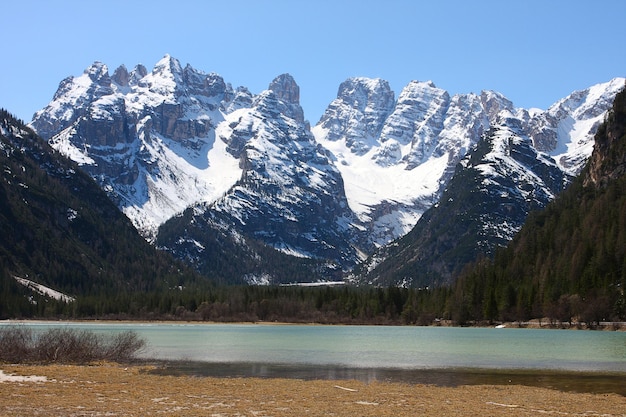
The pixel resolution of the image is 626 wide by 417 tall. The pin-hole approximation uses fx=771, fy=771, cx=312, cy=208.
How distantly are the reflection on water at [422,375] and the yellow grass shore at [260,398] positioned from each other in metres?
3.37

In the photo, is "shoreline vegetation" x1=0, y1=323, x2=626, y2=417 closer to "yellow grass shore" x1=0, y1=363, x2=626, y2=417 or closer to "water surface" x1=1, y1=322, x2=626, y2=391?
"yellow grass shore" x1=0, y1=363, x2=626, y2=417

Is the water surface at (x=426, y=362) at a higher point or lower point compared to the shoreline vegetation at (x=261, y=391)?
higher

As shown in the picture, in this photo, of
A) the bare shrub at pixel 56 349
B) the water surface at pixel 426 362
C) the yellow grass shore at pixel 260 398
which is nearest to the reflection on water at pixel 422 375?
the water surface at pixel 426 362

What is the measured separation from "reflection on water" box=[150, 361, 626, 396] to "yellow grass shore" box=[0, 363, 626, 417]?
3.37 m

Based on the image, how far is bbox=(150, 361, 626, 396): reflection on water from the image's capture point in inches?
2207

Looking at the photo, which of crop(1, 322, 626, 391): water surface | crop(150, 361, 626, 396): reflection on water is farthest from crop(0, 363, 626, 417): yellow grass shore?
crop(1, 322, 626, 391): water surface

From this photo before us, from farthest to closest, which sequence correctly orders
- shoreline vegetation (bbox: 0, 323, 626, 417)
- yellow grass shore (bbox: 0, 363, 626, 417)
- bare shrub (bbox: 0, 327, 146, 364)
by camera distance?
bare shrub (bbox: 0, 327, 146, 364) → shoreline vegetation (bbox: 0, 323, 626, 417) → yellow grass shore (bbox: 0, 363, 626, 417)

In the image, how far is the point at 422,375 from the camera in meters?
61.9

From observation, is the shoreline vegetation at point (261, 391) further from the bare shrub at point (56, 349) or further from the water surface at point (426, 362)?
the water surface at point (426, 362)

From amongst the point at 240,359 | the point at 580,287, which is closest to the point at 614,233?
the point at 580,287

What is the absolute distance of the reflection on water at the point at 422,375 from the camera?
56062 millimetres

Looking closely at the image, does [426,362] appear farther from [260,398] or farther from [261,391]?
[260,398]

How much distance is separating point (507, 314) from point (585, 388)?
13847cm

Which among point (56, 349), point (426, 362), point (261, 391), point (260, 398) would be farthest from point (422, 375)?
point (56, 349)
